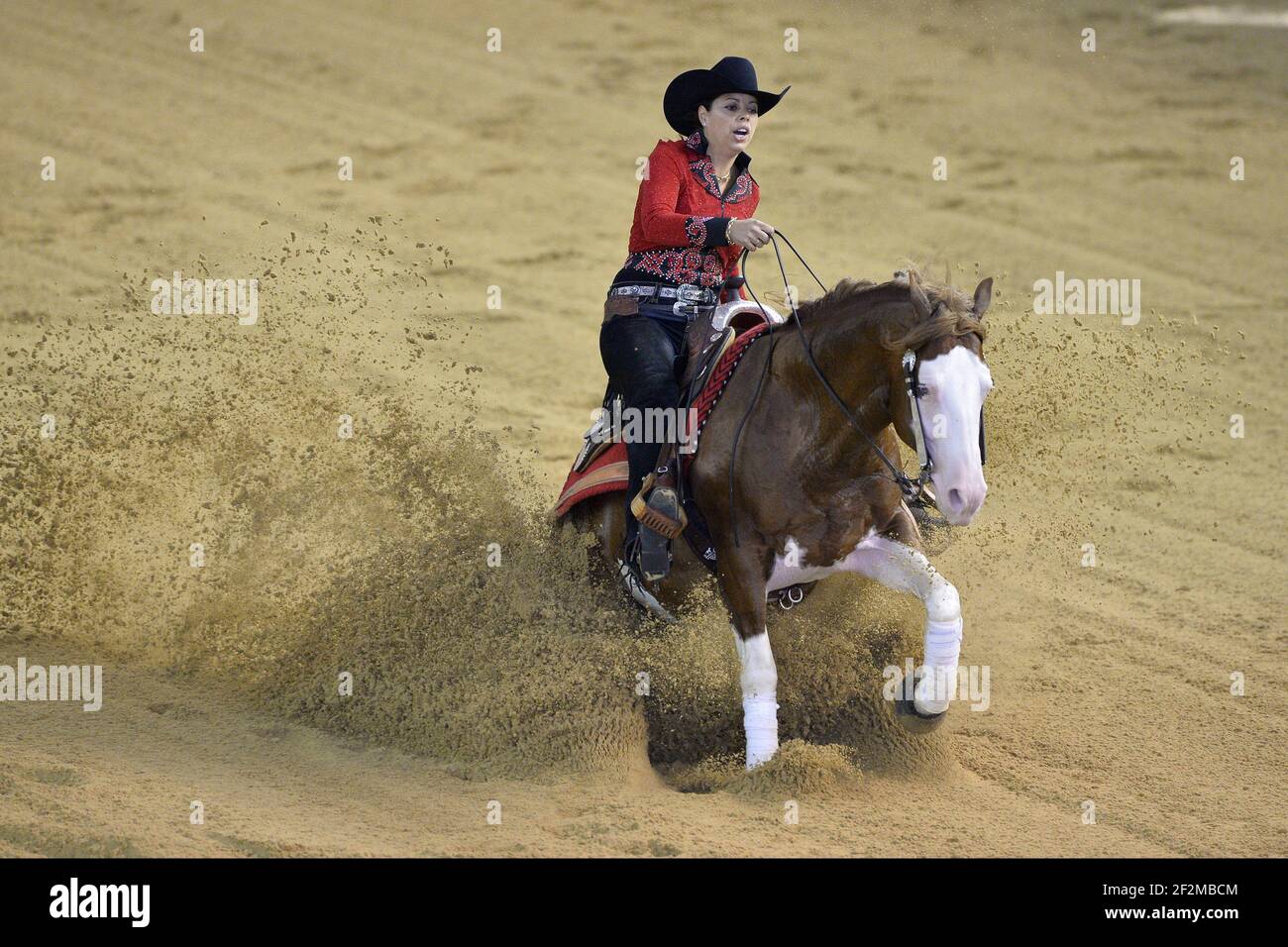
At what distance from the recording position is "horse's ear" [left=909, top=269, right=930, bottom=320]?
14.2 ft

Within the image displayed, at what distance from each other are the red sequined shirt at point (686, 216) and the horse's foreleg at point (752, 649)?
100 cm

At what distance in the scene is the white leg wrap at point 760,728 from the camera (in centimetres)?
491

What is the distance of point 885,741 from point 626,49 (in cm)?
1029

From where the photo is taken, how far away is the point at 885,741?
207 inches

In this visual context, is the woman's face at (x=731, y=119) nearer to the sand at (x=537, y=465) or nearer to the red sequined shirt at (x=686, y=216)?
the red sequined shirt at (x=686, y=216)

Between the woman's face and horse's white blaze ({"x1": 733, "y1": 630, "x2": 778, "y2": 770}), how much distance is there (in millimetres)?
1616

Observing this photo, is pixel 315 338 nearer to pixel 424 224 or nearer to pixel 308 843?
pixel 424 224

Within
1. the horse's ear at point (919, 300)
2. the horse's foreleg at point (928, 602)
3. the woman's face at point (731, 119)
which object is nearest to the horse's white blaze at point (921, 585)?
the horse's foreleg at point (928, 602)

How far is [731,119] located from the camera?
5.02 meters

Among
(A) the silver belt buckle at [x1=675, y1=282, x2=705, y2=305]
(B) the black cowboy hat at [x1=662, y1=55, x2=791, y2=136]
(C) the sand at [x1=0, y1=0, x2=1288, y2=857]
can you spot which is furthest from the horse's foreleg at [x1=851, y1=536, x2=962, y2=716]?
(B) the black cowboy hat at [x1=662, y1=55, x2=791, y2=136]

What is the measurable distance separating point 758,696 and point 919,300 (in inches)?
54.8

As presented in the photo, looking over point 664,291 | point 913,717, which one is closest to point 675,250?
point 664,291

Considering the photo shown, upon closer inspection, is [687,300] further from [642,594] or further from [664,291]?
[642,594]

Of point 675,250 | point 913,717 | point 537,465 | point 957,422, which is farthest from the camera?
point 537,465
